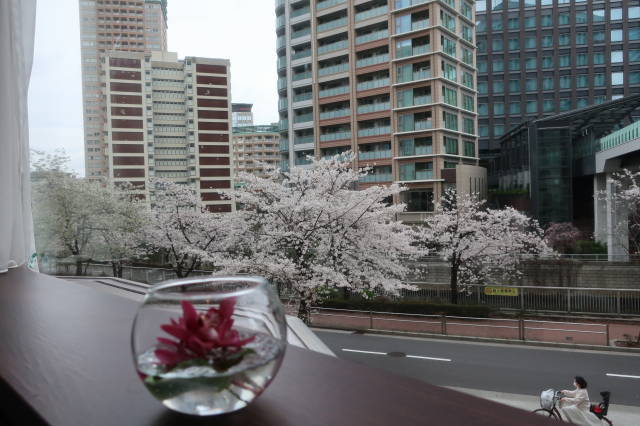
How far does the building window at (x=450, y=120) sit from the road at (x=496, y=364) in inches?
233

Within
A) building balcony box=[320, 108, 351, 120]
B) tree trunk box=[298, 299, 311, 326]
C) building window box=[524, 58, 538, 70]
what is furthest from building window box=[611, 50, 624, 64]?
tree trunk box=[298, 299, 311, 326]

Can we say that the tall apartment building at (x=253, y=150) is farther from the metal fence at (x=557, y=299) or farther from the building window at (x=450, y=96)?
the building window at (x=450, y=96)

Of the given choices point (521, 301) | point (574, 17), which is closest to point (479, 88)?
point (574, 17)

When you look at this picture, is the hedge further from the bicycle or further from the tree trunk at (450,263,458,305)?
the bicycle

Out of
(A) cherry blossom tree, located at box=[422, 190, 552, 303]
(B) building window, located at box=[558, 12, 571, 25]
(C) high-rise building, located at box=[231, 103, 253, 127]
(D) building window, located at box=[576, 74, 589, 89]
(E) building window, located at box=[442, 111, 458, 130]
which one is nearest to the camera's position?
(C) high-rise building, located at box=[231, 103, 253, 127]

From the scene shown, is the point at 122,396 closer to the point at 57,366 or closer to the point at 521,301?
the point at 57,366

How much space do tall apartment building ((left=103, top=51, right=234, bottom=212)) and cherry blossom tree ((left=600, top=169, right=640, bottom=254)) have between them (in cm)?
697

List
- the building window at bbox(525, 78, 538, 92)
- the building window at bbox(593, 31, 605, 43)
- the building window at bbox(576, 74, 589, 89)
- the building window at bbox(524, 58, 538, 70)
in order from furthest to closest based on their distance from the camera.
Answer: the building window at bbox(525, 78, 538, 92) → the building window at bbox(524, 58, 538, 70) → the building window at bbox(576, 74, 589, 89) → the building window at bbox(593, 31, 605, 43)

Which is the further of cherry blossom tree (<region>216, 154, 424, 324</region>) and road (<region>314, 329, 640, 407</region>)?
cherry blossom tree (<region>216, 154, 424, 324</region>)

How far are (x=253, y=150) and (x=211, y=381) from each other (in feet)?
26.5

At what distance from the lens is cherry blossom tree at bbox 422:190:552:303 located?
803 centimetres

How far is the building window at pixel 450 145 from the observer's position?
408 inches

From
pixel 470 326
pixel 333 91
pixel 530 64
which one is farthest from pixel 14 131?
pixel 530 64

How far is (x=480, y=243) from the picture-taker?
8148 millimetres
